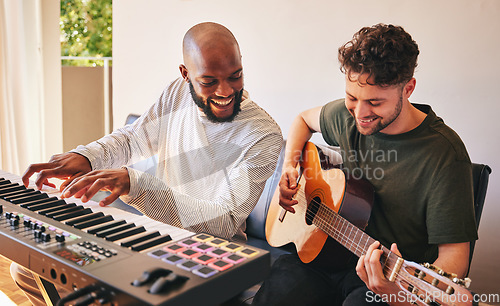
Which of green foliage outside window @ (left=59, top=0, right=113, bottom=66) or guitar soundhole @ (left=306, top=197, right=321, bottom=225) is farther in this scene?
green foliage outside window @ (left=59, top=0, right=113, bottom=66)

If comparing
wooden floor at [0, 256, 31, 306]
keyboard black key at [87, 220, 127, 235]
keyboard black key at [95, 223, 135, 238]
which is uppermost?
keyboard black key at [95, 223, 135, 238]

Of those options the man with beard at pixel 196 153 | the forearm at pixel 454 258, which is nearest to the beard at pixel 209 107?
the man with beard at pixel 196 153

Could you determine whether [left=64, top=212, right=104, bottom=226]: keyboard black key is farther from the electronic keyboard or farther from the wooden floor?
the wooden floor

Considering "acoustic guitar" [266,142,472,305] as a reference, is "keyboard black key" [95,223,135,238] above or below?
above

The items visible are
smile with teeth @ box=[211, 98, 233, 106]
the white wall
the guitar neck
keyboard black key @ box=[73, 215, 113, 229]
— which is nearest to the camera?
keyboard black key @ box=[73, 215, 113, 229]

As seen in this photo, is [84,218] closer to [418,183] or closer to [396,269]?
[396,269]

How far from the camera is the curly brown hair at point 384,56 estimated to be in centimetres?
156

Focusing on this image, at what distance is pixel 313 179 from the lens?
1962 millimetres

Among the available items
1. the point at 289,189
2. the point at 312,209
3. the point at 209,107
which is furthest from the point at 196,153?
the point at 312,209

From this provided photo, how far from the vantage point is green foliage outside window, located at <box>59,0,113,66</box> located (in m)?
6.90

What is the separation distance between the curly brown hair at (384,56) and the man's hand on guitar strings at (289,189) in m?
0.53

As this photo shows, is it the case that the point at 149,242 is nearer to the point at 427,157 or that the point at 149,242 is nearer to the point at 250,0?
A: the point at 427,157

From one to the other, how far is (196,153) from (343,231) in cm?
65

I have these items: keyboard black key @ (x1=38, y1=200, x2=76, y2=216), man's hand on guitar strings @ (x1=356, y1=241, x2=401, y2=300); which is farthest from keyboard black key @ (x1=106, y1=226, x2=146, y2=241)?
man's hand on guitar strings @ (x1=356, y1=241, x2=401, y2=300)
